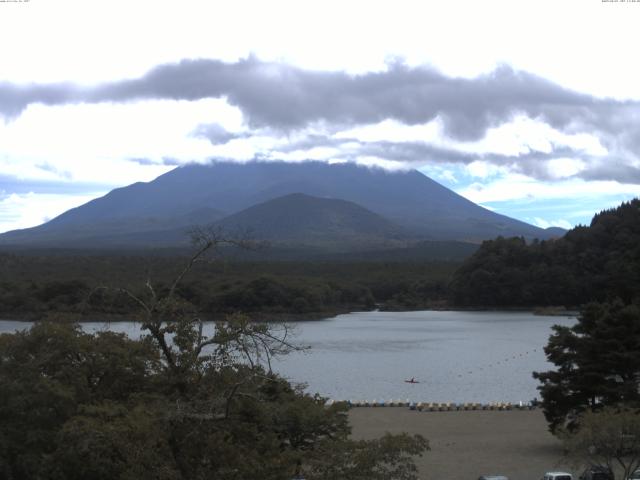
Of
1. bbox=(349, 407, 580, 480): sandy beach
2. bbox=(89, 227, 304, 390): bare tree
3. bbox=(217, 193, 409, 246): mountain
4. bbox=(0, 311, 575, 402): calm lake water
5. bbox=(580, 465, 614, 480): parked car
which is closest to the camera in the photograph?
bbox=(89, 227, 304, 390): bare tree

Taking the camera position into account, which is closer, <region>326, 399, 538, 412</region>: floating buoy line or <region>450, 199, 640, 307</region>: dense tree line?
<region>326, 399, 538, 412</region>: floating buoy line

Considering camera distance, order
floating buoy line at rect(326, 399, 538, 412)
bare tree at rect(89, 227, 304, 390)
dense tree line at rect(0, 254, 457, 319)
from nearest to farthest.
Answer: bare tree at rect(89, 227, 304, 390), floating buoy line at rect(326, 399, 538, 412), dense tree line at rect(0, 254, 457, 319)

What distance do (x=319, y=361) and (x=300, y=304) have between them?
2993cm

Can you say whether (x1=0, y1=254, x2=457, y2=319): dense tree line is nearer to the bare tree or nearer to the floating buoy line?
the floating buoy line

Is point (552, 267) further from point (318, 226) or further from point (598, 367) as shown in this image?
point (318, 226)

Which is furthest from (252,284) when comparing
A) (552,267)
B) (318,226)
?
(318,226)

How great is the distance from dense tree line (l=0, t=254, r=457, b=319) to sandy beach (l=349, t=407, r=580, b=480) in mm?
24931

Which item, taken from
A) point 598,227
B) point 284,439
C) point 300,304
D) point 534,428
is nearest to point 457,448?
point 534,428

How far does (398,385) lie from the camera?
3278 centimetres

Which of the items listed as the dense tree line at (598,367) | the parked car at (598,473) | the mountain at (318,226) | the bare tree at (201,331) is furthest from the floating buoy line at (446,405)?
the mountain at (318,226)

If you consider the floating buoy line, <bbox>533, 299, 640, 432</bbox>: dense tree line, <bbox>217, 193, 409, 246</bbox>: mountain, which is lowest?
the floating buoy line

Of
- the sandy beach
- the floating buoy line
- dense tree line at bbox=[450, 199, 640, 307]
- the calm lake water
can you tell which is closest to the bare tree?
the sandy beach

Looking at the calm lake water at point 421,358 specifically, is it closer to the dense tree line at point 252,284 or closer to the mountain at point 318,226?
the dense tree line at point 252,284

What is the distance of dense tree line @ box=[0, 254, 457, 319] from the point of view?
62.7 metres
